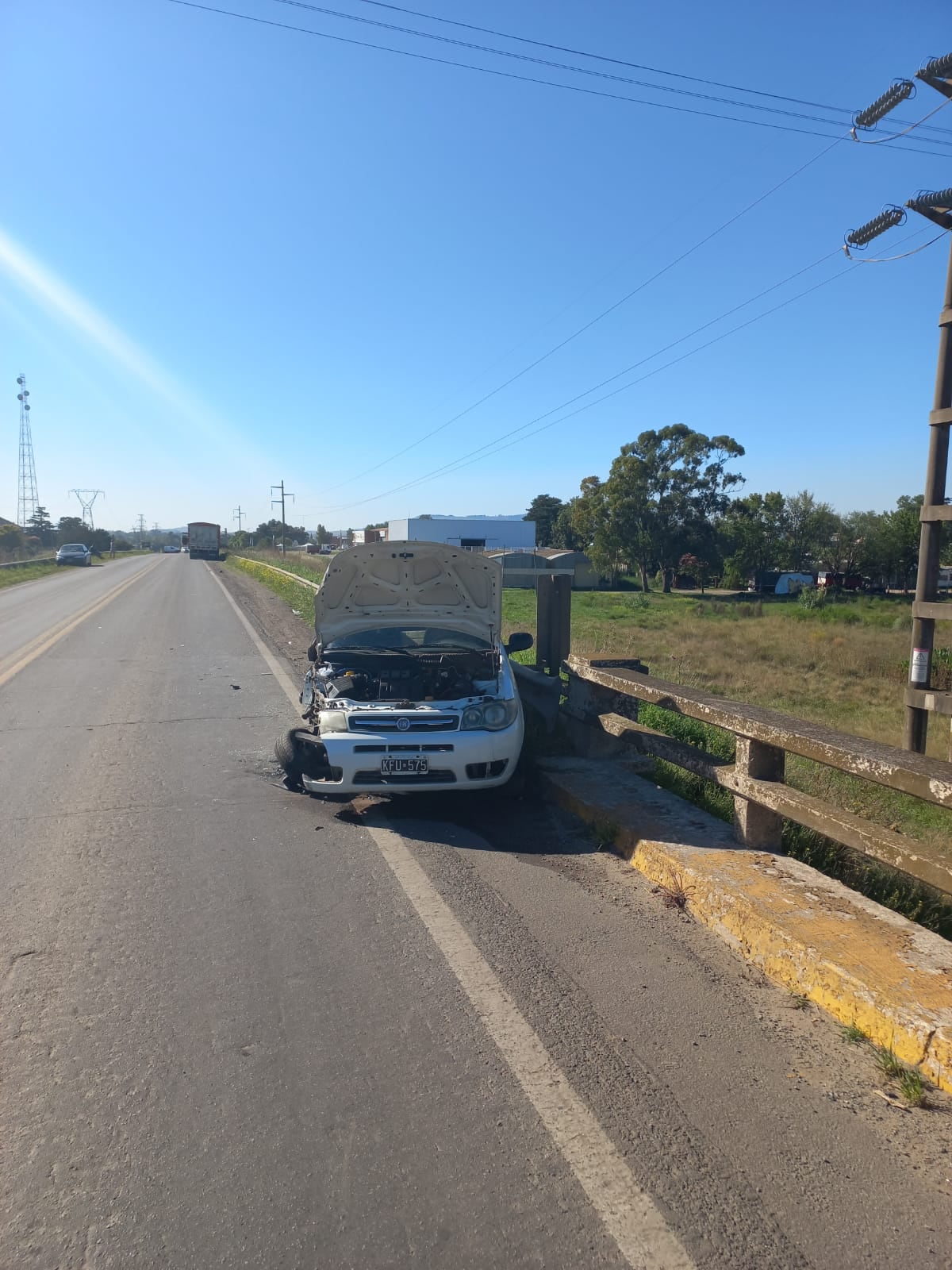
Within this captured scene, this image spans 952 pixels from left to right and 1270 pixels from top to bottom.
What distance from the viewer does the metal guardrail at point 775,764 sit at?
381 cm

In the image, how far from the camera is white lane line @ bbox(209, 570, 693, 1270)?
2.42 metres

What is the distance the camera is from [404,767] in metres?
6.00

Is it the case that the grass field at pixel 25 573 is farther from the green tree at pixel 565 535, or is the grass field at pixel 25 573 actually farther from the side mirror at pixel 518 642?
the green tree at pixel 565 535

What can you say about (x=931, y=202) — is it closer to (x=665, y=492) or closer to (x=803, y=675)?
(x=803, y=675)

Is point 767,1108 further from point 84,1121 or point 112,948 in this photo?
point 112,948

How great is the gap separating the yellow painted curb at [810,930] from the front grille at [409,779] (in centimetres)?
106

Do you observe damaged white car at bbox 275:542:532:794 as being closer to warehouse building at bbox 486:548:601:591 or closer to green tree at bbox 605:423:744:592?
warehouse building at bbox 486:548:601:591

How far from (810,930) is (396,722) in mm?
3086

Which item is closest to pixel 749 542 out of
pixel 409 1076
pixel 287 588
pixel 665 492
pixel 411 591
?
pixel 665 492

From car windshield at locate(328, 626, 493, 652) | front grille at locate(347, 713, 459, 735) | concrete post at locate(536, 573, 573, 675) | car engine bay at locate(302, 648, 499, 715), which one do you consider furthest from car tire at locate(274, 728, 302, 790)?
concrete post at locate(536, 573, 573, 675)

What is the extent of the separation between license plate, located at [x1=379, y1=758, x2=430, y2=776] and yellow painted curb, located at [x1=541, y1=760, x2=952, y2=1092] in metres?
1.22

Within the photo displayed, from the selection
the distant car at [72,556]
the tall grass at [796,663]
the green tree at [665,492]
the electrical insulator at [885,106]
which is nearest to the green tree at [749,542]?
the green tree at [665,492]

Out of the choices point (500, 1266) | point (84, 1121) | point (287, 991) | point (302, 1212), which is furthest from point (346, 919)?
point (500, 1266)

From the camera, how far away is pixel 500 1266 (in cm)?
231
